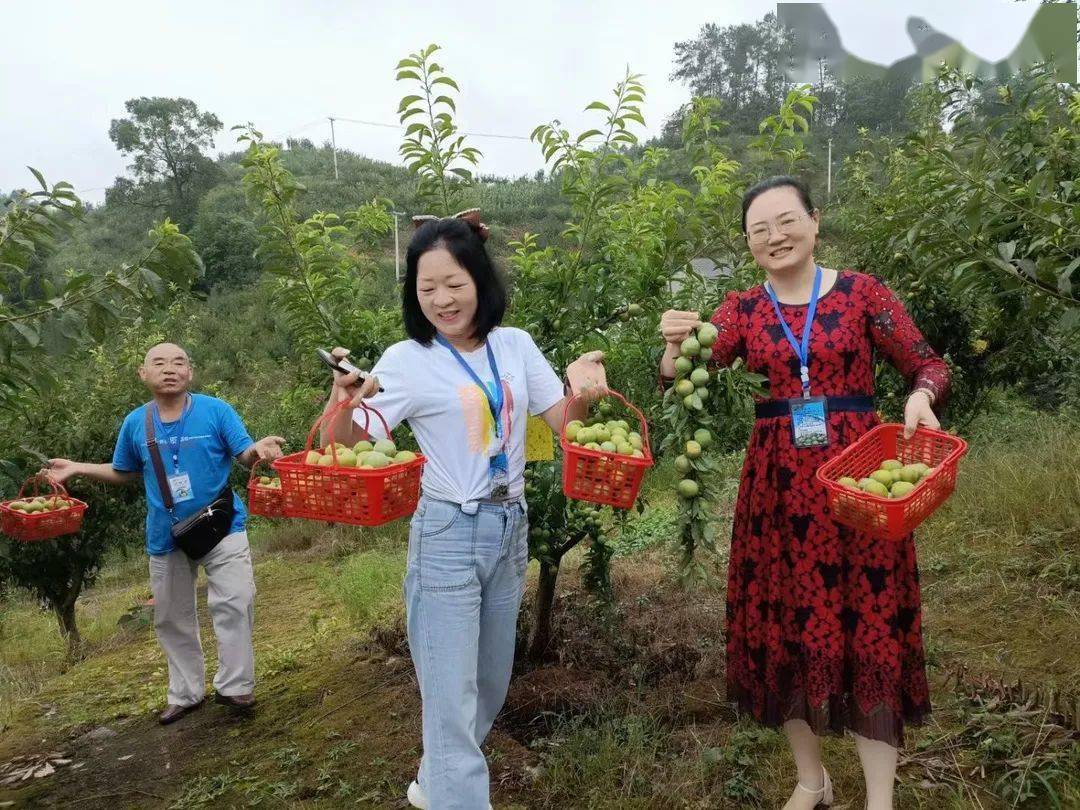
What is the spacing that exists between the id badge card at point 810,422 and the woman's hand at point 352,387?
45.8 inches

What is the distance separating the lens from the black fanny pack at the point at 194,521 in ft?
12.3

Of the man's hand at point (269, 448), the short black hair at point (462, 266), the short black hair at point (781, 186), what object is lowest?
the man's hand at point (269, 448)

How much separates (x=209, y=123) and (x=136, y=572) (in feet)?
112

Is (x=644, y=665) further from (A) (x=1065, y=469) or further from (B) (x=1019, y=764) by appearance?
(A) (x=1065, y=469)

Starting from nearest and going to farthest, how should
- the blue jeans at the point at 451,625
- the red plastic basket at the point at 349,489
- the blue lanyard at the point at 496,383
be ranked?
the red plastic basket at the point at 349,489 < the blue jeans at the point at 451,625 < the blue lanyard at the point at 496,383

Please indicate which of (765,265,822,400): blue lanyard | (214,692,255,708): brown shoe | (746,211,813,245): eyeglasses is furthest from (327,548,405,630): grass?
(746,211,813,245): eyeglasses

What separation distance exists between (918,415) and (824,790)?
1204 mm

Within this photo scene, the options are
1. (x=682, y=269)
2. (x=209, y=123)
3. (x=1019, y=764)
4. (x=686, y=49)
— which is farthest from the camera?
(x=686, y=49)

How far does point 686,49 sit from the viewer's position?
174 feet

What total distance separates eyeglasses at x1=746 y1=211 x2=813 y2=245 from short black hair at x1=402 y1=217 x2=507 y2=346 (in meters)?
0.75

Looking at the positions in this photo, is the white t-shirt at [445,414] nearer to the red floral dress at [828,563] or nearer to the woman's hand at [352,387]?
the woman's hand at [352,387]

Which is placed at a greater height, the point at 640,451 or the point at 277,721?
the point at 640,451

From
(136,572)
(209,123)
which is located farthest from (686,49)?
(136,572)

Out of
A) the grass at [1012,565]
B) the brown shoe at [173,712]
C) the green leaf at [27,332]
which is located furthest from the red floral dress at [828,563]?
the brown shoe at [173,712]
